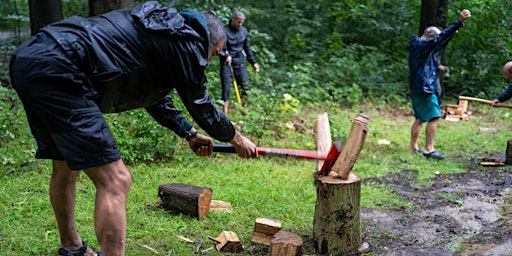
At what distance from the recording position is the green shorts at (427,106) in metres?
7.77

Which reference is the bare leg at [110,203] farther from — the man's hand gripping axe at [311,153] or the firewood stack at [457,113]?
the firewood stack at [457,113]

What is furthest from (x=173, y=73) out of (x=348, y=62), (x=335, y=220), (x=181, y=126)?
(x=348, y=62)

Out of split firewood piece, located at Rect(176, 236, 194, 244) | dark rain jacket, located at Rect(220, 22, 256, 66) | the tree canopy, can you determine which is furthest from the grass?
the tree canopy

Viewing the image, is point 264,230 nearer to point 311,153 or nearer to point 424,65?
point 311,153

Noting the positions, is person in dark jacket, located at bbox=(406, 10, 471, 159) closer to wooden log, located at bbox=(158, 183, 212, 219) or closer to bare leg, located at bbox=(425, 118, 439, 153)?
bare leg, located at bbox=(425, 118, 439, 153)

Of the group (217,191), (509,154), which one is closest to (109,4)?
(217,191)

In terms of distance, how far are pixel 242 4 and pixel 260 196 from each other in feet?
34.8

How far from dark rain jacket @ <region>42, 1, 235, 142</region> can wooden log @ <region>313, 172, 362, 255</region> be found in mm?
1366

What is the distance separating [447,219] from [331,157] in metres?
1.70

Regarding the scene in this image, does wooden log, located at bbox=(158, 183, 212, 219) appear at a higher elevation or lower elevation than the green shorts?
lower

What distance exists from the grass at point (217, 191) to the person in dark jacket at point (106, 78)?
1.14 m

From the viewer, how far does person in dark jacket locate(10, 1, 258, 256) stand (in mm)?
2809

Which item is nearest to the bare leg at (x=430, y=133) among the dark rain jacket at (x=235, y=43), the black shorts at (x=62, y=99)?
the dark rain jacket at (x=235, y=43)

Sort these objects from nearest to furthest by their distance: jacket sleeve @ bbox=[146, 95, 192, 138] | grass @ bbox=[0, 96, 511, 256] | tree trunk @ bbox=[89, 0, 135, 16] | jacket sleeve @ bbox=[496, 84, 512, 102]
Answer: jacket sleeve @ bbox=[146, 95, 192, 138], grass @ bbox=[0, 96, 511, 256], jacket sleeve @ bbox=[496, 84, 512, 102], tree trunk @ bbox=[89, 0, 135, 16]
